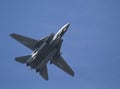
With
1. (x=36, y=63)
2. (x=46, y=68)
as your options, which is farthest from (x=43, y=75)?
(x=36, y=63)

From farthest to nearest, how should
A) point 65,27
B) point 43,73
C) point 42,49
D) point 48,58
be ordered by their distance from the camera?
point 43,73, point 65,27, point 48,58, point 42,49

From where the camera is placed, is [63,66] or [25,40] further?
[63,66]

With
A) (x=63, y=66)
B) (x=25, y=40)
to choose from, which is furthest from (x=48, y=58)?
(x=63, y=66)

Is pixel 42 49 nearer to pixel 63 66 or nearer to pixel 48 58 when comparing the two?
pixel 48 58

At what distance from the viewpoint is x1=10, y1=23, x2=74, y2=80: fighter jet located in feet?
338

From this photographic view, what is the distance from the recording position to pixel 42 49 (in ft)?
337

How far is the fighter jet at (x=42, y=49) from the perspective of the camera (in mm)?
103062

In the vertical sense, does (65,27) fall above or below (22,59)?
above

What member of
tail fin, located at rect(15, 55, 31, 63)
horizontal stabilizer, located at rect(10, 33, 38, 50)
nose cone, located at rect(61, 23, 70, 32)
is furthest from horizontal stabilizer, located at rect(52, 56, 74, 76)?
nose cone, located at rect(61, 23, 70, 32)

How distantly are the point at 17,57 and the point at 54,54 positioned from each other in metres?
11.6

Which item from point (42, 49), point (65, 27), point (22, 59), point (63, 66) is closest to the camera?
point (42, 49)

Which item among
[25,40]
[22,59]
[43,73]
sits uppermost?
[25,40]

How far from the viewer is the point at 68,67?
373 feet

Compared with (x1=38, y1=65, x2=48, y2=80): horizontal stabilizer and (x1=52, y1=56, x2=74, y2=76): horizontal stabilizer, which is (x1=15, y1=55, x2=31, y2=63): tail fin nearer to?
(x1=38, y1=65, x2=48, y2=80): horizontal stabilizer
